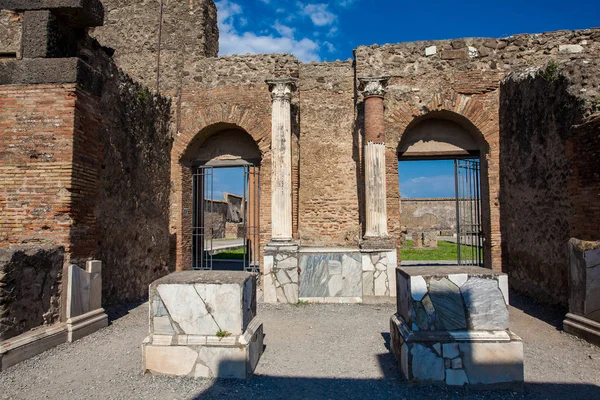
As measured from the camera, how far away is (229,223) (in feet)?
90.9

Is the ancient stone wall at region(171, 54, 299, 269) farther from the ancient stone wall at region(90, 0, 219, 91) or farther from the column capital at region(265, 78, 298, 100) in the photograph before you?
the column capital at region(265, 78, 298, 100)

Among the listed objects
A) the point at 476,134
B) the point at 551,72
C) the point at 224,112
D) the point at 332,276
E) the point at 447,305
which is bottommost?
the point at 332,276

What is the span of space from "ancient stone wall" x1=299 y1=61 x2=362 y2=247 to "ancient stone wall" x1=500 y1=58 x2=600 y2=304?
3.12 metres

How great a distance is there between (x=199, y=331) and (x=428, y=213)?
2819 centimetres

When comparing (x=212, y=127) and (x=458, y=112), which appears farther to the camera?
(x=212, y=127)

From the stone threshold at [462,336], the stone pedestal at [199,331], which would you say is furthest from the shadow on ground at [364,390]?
the stone threshold at [462,336]

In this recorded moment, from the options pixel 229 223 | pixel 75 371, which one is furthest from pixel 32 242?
pixel 229 223

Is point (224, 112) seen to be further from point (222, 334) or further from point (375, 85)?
point (222, 334)

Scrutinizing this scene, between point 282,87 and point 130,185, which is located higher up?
point 282,87

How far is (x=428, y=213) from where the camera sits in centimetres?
2975

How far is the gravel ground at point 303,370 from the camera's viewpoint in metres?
3.35

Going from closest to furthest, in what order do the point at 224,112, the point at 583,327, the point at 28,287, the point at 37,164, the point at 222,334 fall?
the point at 222,334, the point at 28,287, the point at 583,327, the point at 37,164, the point at 224,112

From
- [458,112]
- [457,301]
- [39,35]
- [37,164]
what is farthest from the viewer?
[458,112]

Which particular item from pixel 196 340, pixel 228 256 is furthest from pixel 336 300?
pixel 228 256
